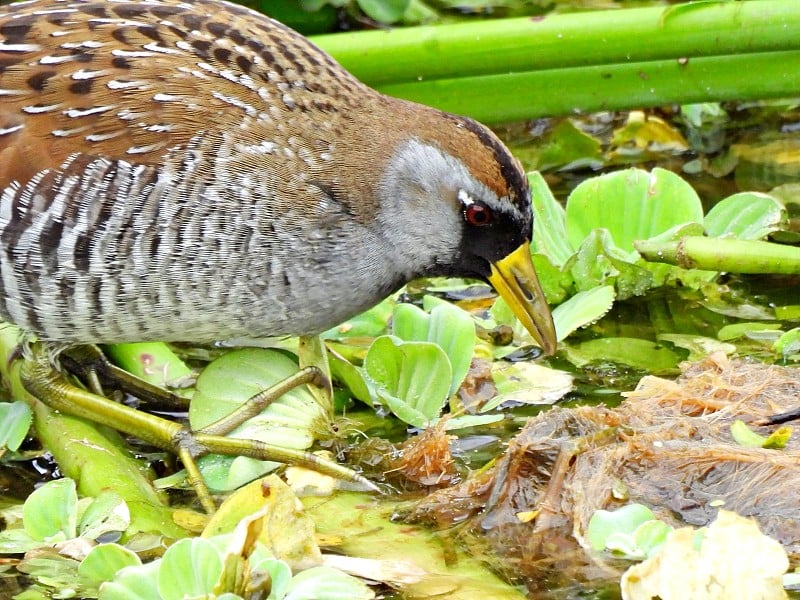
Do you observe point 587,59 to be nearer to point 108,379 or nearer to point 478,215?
point 478,215

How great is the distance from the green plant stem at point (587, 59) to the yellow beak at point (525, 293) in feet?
3.62

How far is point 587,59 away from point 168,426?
82.1 inches

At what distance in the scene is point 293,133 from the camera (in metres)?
4.11

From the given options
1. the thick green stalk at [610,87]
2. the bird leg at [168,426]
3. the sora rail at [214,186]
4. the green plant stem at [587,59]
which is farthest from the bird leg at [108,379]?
the thick green stalk at [610,87]

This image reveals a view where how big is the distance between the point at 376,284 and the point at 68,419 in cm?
105

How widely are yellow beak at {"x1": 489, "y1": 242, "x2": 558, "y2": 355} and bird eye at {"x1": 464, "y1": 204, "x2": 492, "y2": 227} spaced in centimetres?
16

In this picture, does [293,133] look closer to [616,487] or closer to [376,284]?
[376,284]

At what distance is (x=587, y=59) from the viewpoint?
16.6ft

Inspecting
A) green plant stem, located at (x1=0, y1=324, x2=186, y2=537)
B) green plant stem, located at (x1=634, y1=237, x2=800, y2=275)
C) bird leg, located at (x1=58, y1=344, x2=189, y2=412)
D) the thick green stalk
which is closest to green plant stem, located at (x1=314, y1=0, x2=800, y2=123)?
the thick green stalk

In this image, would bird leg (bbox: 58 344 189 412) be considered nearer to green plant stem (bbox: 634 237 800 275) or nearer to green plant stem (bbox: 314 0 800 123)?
green plant stem (bbox: 314 0 800 123)

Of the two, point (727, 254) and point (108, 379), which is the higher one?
point (727, 254)

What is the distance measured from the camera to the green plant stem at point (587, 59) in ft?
16.3

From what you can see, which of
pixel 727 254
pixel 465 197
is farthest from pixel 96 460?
pixel 727 254

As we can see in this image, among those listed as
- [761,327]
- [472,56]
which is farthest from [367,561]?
[472,56]
